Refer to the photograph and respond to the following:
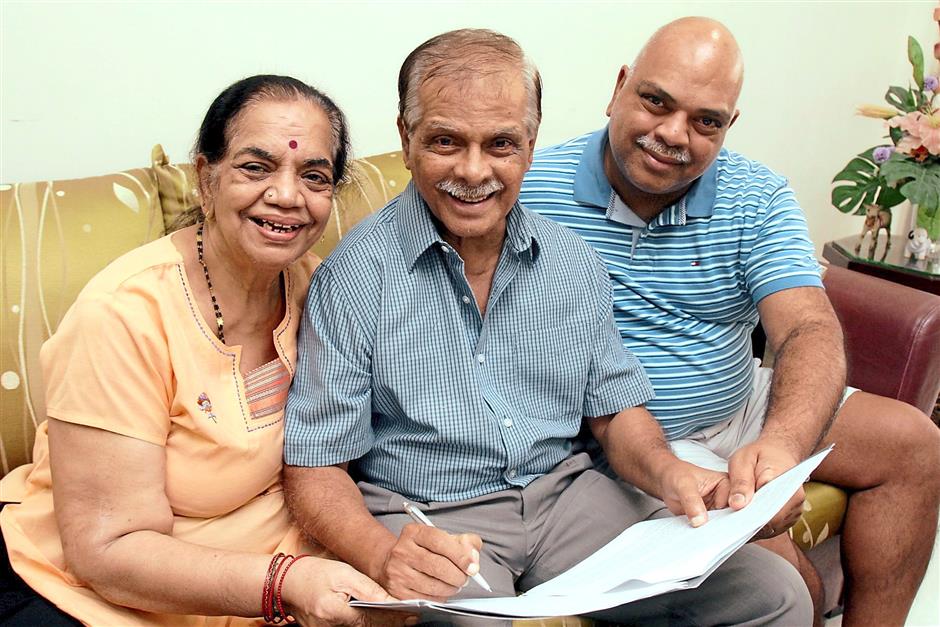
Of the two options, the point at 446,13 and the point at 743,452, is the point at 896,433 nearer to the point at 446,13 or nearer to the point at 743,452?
the point at 743,452

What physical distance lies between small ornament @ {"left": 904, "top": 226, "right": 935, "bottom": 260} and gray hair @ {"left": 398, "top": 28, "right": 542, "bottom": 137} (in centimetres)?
183

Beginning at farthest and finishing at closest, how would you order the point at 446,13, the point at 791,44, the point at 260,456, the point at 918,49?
the point at 791,44 < the point at 918,49 < the point at 446,13 < the point at 260,456

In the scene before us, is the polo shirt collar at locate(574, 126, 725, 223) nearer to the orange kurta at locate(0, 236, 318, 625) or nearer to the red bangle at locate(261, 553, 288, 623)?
the orange kurta at locate(0, 236, 318, 625)

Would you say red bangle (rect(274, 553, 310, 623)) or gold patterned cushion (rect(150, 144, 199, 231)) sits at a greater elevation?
gold patterned cushion (rect(150, 144, 199, 231))

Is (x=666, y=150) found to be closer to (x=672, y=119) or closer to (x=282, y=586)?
(x=672, y=119)

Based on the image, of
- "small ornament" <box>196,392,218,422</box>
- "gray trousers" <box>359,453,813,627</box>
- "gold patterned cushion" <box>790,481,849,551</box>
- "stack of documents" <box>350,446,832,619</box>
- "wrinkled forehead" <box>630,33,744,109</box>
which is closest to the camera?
"stack of documents" <box>350,446,832,619</box>

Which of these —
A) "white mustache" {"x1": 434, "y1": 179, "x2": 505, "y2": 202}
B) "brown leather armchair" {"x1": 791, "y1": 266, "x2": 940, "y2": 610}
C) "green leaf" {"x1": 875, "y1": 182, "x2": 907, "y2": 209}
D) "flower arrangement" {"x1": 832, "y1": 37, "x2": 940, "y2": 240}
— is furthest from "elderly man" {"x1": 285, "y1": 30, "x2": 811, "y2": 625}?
"green leaf" {"x1": 875, "y1": 182, "x2": 907, "y2": 209}

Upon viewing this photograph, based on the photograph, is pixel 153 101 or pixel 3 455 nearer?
pixel 3 455

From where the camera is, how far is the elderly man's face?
1307 millimetres

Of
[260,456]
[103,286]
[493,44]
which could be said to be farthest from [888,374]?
[103,286]

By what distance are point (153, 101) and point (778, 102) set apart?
2.18 meters

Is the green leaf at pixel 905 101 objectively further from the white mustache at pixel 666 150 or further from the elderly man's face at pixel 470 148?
the elderly man's face at pixel 470 148

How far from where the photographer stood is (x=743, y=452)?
4.38 ft

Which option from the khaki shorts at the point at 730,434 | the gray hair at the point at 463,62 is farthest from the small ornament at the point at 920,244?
the gray hair at the point at 463,62
